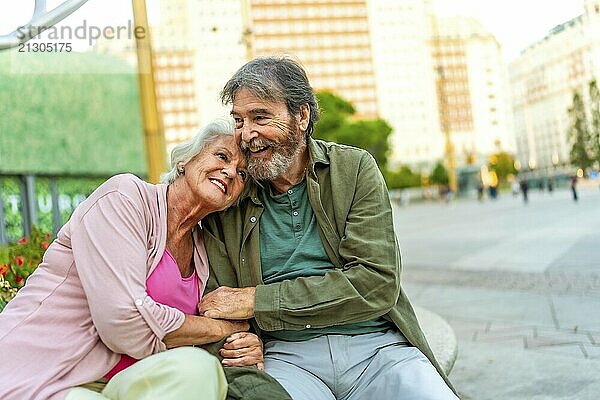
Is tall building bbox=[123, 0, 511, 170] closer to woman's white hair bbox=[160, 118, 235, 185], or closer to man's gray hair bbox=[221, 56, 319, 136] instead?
Answer: man's gray hair bbox=[221, 56, 319, 136]

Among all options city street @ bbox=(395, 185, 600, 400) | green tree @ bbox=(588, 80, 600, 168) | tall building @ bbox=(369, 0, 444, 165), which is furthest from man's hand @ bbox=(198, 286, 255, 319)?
tall building @ bbox=(369, 0, 444, 165)

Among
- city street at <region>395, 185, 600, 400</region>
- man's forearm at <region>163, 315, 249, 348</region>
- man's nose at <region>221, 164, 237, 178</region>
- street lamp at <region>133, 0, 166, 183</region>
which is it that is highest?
street lamp at <region>133, 0, 166, 183</region>

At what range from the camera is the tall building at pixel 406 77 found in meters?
99.0

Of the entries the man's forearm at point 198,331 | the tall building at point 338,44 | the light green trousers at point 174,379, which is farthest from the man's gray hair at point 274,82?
the tall building at point 338,44

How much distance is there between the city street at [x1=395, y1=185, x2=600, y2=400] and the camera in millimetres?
3891

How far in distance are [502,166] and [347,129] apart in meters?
47.6

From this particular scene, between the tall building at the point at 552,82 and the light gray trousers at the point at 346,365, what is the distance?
34561mm

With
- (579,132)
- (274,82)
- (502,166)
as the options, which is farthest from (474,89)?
(274,82)

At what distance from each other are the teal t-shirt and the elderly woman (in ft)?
0.70

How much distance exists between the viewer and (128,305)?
196 centimetres

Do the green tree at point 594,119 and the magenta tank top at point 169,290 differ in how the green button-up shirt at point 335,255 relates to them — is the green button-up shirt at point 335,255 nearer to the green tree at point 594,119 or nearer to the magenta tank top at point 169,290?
the magenta tank top at point 169,290

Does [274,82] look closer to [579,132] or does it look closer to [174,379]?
[174,379]

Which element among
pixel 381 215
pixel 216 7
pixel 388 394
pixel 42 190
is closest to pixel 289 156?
pixel 381 215

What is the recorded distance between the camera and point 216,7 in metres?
73.4
